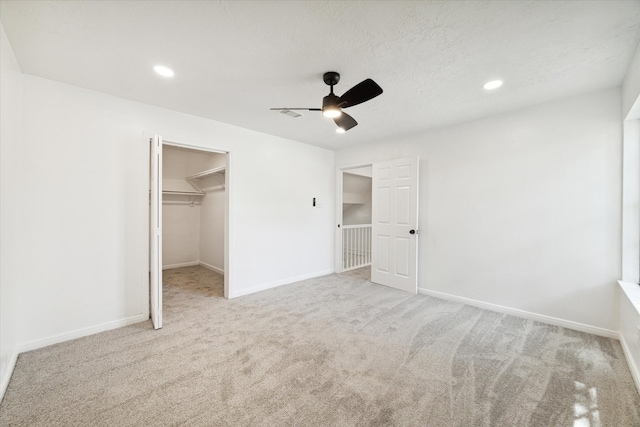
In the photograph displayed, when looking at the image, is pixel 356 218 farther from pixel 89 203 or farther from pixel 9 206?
pixel 9 206

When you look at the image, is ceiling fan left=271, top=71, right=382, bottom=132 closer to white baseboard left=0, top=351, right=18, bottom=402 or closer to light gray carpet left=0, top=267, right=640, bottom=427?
light gray carpet left=0, top=267, right=640, bottom=427

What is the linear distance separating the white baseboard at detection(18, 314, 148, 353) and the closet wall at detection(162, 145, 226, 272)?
6.86ft

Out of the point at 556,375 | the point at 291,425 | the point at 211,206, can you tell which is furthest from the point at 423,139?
the point at 211,206

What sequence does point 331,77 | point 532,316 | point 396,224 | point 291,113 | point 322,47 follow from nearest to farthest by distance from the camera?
point 322,47, point 331,77, point 532,316, point 291,113, point 396,224

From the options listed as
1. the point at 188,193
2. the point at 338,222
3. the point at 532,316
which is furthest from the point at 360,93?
the point at 188,193

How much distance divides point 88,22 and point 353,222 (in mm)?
6475

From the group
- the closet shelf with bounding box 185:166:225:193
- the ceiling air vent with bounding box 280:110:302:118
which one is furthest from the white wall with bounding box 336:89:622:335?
the closet shelf with bounding box 185:166:225:193

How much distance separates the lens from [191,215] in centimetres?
554

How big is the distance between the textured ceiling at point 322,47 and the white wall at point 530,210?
1.28 ft

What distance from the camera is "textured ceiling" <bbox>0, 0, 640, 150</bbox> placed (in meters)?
1.50

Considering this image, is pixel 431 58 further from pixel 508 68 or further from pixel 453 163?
pixel 453 163

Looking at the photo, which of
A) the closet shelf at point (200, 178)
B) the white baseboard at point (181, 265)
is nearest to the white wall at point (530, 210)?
the closet shelf at point (200, 178)

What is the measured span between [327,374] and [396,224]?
264 cm

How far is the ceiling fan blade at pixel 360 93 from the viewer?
5.98 ft
